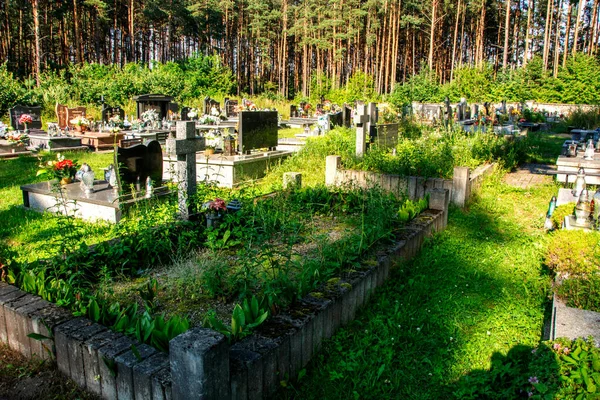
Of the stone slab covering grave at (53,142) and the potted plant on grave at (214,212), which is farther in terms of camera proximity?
the stone slab covering grave at (53,142)

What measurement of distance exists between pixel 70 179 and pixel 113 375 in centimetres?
619

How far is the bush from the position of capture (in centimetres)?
416

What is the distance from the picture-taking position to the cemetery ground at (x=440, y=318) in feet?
10.3

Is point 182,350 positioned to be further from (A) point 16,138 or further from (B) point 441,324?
(A) point 16,138

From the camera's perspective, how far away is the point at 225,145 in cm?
1022

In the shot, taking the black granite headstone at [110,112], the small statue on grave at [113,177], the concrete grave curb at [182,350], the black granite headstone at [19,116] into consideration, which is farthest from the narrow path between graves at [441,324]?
the black granite headstone at [19,116]

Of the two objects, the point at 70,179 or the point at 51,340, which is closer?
the point at 51,340

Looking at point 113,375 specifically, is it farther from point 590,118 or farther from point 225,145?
point 590,118

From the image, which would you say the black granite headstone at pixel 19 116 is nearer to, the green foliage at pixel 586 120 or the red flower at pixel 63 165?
the red flower at pixel 63 165

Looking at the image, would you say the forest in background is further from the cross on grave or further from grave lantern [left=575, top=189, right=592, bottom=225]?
the cross on grave

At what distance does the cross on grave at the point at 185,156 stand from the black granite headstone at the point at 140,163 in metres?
1.28

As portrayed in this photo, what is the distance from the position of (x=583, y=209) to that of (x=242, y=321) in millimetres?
4559

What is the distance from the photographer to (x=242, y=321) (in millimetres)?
3209

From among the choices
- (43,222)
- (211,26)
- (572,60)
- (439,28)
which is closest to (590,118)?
(572,60)
